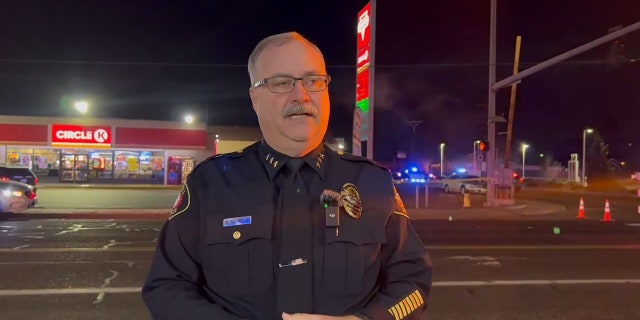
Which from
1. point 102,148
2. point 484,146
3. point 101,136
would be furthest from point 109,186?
point 484,146

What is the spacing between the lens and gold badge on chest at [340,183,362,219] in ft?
5.65

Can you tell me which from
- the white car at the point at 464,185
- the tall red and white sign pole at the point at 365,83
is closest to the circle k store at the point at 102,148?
the white car at the point at 464,185

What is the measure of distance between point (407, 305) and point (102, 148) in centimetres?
3374

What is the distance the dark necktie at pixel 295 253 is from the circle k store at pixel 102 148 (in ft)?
106

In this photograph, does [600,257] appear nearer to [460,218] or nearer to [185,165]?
[460,218]

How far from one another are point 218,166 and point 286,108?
33 cm

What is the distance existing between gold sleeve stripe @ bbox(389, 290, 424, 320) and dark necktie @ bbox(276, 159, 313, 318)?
306 mm

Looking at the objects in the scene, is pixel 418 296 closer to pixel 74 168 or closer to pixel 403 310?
pixel 403 310

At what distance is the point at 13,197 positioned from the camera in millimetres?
14492

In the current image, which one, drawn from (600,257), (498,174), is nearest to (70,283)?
(600,257)

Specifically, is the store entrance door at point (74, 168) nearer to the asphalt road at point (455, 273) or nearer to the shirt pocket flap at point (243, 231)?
the asphalt road at point (455, 273)

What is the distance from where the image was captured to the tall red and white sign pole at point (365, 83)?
1614 cm

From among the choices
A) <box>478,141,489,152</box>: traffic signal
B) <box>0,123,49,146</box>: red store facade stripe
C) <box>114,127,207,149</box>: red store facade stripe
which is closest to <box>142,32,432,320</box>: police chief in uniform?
<box>478,141,489,152</box>: traffic signal

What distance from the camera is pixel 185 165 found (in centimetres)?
3359
